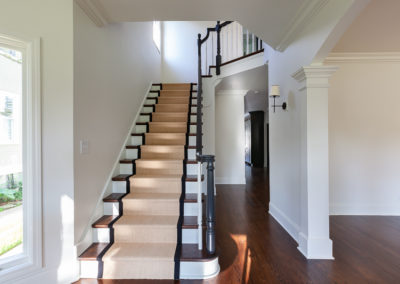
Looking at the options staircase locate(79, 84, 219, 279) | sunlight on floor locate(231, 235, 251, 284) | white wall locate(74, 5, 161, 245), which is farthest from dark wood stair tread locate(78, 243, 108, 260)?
sunlight on floor locate(231, 235, 251, 284)

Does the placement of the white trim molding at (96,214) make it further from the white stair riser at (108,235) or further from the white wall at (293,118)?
the white wall at (293,118)

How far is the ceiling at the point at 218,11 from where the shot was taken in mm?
1985

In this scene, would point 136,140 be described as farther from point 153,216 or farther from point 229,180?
point 229,180

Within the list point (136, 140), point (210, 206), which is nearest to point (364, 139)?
point (210, 206)

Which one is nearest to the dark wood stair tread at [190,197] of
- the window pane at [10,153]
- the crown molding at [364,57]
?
the window pane at [10,153]

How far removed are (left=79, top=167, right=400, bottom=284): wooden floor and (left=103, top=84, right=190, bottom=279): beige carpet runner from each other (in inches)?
5.0

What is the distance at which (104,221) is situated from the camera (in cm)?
217

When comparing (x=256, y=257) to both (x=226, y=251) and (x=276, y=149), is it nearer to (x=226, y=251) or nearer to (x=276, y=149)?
(x=226, y=251)

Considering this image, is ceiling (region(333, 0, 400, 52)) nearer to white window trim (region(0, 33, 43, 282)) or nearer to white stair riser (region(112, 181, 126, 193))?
white window trim (region(0, 33, 43, 282))

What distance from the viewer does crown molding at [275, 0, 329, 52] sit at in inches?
74.6

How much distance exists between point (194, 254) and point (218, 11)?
2496 mm

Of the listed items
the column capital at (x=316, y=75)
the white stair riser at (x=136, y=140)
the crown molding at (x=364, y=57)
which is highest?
the crown molding at (x=364, y=57)

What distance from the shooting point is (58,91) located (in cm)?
181

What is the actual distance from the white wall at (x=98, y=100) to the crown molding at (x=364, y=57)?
338 centimetres
